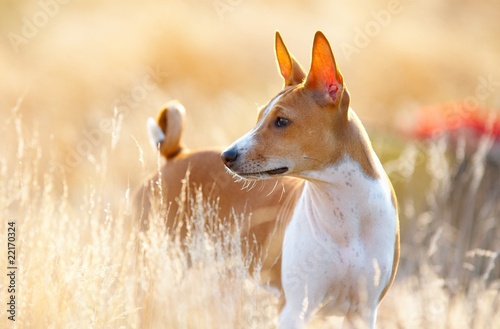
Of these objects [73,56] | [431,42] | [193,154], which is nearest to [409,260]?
[193,154]

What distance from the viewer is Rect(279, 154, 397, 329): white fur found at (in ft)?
13.3

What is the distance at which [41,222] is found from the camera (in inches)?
173

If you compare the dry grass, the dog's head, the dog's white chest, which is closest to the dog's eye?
the dog's head

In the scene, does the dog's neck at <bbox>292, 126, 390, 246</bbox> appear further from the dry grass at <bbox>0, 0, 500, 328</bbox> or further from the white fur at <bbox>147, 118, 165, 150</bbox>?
the white fur at <bbox>147, 118, 165, 150</bbox>

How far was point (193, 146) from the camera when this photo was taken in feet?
27.7

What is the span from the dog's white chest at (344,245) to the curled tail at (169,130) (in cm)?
148

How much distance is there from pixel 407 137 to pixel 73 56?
208 inches

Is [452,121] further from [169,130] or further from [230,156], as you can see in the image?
[230,156]

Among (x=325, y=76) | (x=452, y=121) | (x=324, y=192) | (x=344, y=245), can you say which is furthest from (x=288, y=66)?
(x=452, y=121)

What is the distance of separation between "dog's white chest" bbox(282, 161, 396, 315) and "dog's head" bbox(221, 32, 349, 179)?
22 centimetres

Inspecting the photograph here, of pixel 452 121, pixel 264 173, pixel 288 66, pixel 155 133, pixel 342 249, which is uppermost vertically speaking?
pixel 288 66

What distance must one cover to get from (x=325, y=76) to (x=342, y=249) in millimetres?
849

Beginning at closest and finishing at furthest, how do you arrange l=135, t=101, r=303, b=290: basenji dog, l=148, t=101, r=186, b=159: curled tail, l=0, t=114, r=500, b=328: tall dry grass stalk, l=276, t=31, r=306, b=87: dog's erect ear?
l=0, t=114, r=500, b=328: tall dry grass stalk < l=276, t=31, r=306, b=87: dog's erect ear < l=135, t=101, r=303, b=290: basenji dog < l=148, t=101, r=186, b=159: curled tail

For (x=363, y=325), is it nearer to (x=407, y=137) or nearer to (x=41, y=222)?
(x=41, y=222)
